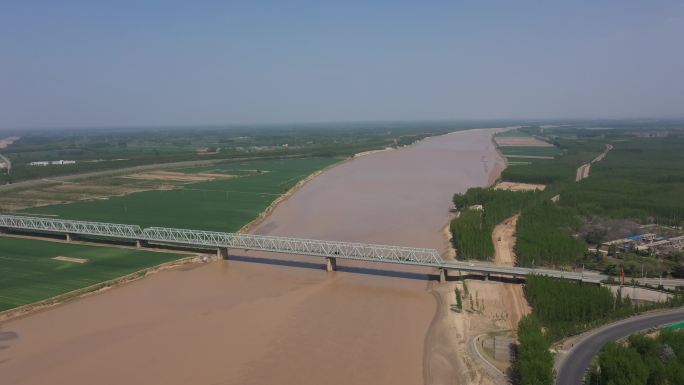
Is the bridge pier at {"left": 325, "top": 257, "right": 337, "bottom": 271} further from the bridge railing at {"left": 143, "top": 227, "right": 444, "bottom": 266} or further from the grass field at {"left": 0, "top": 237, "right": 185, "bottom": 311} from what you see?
the grass field at {"left": 0, "top": 237, "right": 185, "bottom": 311}

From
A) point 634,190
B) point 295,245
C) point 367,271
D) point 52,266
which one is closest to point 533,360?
point 367,271

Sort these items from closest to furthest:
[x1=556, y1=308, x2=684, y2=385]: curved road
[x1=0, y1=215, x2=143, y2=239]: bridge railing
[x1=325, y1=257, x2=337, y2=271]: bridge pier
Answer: [x1=556, y1=308, x2=684, y2=385]: curved road
[x1=325, y1=257, x2=337, y2=271]: bridge pier
[x1=0, y1=215, x2=143, y2=239]: bridge railing

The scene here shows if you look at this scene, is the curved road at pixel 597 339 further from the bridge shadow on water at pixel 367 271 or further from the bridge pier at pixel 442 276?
the bridge pier at pixel 442 276

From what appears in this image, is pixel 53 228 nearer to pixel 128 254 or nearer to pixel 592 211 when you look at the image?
pixel 128 254

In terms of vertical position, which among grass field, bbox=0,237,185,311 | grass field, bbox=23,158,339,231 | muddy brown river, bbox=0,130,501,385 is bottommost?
muddy brown river, bbox=0,130,501,385

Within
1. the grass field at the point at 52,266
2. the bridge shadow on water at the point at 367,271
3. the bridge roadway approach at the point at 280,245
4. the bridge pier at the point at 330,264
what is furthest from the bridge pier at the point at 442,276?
the grass field at the point at 52,266

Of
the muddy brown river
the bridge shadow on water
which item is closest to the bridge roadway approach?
the bridge shadow on water

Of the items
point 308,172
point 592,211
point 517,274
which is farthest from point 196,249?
point 308,172
